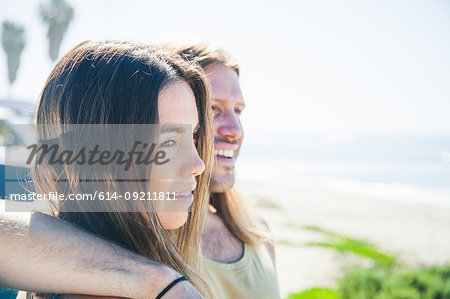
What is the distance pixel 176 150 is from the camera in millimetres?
1516

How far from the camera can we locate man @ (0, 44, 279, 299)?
1.08 metres

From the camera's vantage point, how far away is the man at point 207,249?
1.08m

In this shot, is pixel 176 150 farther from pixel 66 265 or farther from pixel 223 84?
pixel 223 84

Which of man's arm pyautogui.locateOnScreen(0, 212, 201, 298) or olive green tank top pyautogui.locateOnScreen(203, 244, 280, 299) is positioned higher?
man's arm pyautogui.locateOnScreen(0, 212, 201, 298)

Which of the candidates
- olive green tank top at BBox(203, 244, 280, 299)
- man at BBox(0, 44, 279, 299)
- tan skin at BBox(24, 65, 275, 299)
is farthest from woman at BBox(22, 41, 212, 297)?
tan skin at BBox(24, 65, 275, 299)

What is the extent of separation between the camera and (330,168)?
30.5 metres

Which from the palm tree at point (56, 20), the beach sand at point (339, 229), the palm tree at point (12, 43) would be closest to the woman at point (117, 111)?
the beach sand at point (339, 229)

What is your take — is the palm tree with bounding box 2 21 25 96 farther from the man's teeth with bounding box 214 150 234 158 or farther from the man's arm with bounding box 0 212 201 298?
the man's arm with bounding box 0 212 201 298

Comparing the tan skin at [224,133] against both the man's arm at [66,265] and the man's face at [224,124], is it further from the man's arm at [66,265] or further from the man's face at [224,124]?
the man's arm at [66,265]

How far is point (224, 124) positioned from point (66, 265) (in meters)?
1.48

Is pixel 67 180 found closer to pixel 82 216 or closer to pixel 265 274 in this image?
pixel 82 216

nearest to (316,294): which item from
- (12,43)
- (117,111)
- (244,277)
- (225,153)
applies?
(244,277)

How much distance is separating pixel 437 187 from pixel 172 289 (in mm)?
23271

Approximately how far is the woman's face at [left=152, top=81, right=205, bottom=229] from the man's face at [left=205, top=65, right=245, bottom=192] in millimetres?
769
